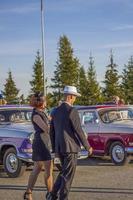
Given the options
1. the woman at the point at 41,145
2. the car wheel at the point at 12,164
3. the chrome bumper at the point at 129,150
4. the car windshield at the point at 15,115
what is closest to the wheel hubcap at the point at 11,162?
the car wheel at the point at 12,164

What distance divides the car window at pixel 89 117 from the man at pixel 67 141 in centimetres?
776

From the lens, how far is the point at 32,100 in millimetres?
9305

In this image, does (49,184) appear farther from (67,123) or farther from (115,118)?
(115,118)

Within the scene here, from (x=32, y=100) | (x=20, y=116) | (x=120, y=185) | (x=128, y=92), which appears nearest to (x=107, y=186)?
(x=120, y=185)

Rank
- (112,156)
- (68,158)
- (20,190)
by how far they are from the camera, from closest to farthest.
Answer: (68,158), (20,190), (112,156)

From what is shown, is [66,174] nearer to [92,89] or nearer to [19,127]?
[19,127]

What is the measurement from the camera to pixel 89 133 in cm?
1617

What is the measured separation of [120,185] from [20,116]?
13.3 ft

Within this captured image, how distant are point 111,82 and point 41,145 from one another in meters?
47.9

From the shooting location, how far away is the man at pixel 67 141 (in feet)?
27.1

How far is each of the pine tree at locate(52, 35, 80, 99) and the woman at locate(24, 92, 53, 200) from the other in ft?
143

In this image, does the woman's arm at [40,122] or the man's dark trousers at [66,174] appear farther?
the woman's arm at [40,122]

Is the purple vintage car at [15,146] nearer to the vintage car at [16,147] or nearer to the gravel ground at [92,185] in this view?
the vintage car at [16,147]

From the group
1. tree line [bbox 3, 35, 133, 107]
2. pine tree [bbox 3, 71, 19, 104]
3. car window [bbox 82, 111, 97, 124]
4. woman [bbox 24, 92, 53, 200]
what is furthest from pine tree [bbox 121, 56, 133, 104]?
woman [bbox 24, 92, 53, 200]
